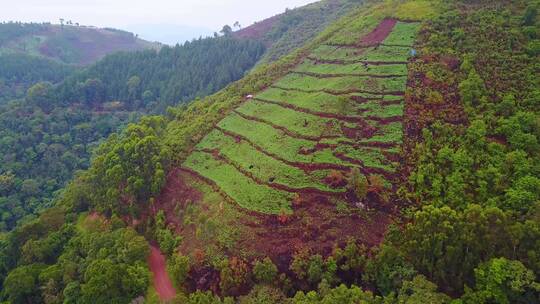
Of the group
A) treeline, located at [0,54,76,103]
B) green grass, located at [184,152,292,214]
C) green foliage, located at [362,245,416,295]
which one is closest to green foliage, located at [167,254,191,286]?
green grass, located at [184,152,292,214]

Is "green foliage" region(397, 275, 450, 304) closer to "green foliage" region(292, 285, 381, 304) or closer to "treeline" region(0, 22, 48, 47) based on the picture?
"green foliage" region(292, 285, 381, 304)

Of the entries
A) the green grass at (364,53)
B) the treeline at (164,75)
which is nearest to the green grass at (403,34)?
the green grass at (364,53)

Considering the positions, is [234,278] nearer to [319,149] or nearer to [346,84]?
[319,149]

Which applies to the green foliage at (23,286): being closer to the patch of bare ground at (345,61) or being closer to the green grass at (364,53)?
the patch of bare ground at (345,61)

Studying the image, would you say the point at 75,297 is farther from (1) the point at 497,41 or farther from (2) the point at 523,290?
(1) the point at 497,41

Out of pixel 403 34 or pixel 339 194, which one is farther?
pixel 403 34

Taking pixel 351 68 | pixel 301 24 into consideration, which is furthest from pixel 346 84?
pixel 301 24

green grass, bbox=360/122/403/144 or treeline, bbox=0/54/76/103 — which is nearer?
green grass, bbox=360/122/403/144
